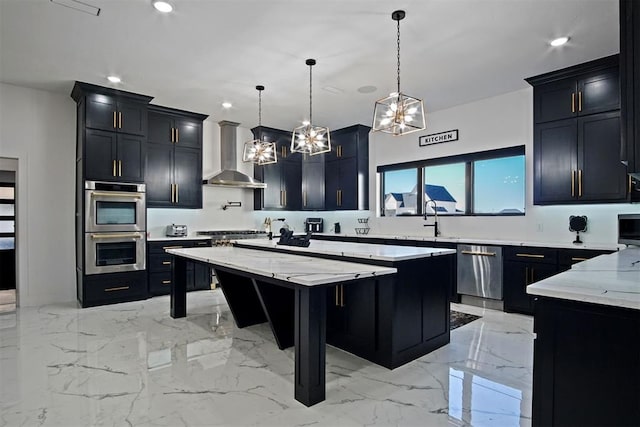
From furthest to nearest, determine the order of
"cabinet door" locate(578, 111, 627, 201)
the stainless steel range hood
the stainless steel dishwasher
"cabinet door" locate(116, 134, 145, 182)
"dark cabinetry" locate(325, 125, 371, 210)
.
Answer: "dark cabinetry" locate(325, 125, 371, 210) → the stainless steel range hood → "cabinet door" locate(116, 134, 145, 182) → the stainless steel dishwasher → "cabinet door" locate(578, 111, 627, 201)

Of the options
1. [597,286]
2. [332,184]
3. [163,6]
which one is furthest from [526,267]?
[163,6]

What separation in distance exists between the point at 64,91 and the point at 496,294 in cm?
643

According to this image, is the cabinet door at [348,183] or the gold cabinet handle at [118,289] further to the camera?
the cabinet door at [348,183]

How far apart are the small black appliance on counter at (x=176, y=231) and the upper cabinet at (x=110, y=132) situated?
1038mm

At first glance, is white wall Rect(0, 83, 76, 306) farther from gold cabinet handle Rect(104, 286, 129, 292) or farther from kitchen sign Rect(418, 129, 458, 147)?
kitchen sign Rect(418, 129, 458, 147)

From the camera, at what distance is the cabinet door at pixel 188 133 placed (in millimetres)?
6062

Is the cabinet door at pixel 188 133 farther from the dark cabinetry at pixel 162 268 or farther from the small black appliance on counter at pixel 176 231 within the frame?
the dark cabinetry at pixel 162 268

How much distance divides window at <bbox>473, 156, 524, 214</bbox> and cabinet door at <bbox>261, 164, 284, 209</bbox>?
3.56m

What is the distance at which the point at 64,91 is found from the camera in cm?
507

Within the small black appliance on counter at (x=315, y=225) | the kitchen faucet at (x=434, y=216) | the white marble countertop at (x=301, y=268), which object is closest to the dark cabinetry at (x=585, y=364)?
the white marble countertop at (x=301, y=268)

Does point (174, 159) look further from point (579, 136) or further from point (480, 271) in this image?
point (579, 136)

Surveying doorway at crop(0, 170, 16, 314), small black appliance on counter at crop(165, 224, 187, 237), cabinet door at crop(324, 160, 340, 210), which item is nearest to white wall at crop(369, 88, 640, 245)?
cabinet door at crop(324, 160, 340, 210)

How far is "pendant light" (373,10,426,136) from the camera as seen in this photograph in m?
3.04

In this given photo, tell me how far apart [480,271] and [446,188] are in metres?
1.64
